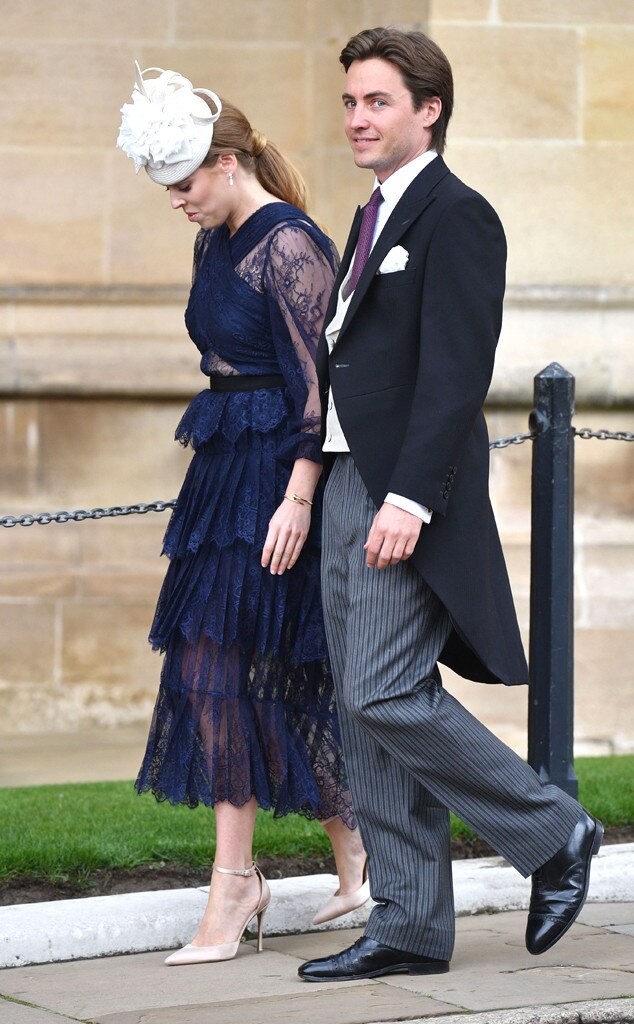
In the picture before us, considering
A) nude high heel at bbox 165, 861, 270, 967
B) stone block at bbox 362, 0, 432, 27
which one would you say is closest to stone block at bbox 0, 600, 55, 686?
stone block at bbox 362, 0, 432, 27

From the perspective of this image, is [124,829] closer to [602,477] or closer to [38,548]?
[38,548]

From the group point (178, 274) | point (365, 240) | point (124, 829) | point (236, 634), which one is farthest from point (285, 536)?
point (178, 274)

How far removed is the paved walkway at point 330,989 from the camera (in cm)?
293

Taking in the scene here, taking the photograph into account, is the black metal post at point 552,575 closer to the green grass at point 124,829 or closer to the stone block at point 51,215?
the green grass at point 124,829

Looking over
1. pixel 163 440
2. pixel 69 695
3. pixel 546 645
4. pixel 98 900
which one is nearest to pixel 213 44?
pixel 163 440

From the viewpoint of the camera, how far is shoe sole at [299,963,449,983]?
10.6 feet

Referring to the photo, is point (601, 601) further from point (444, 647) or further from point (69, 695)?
point (444, 647)

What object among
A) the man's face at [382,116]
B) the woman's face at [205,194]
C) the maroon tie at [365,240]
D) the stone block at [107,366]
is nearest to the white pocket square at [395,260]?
the maroon tie at [365,240]

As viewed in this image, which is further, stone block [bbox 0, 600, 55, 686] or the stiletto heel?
stone block [bbox 0, 600, 55, 686]

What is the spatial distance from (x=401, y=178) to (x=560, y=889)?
4.70ft

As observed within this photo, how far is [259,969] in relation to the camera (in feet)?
11.1

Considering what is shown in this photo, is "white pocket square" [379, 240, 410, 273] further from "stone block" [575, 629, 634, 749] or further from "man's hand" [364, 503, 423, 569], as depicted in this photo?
"stone block" [575, 629, 634, 749]

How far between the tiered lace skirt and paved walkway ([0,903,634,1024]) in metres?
0.37

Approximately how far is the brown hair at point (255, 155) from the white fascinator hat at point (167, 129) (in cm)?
3
